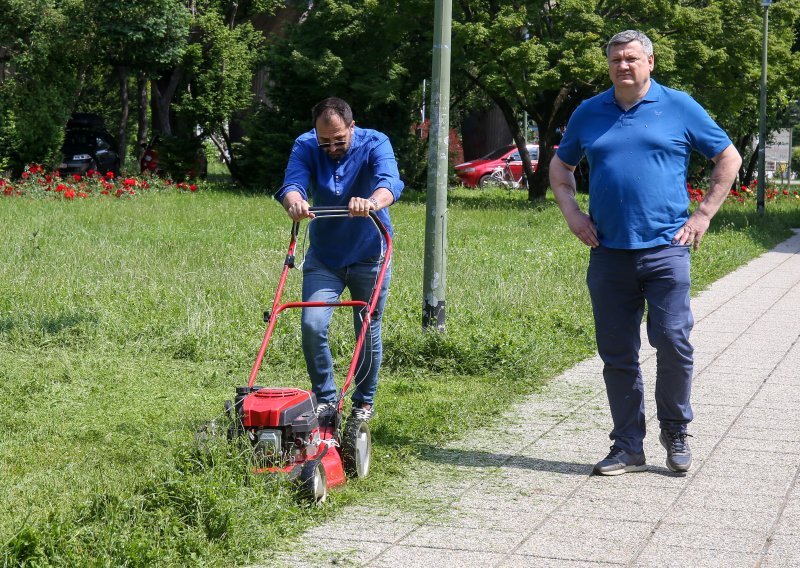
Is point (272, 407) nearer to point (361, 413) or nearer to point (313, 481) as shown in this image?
point (313, 481)

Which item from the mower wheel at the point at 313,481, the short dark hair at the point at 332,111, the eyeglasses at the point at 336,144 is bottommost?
the mower wheel at the point at 313,481

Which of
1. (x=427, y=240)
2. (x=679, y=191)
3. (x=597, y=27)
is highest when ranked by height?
(x=597, y=27)

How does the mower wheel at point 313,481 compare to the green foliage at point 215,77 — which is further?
the green foliage at point 215,77

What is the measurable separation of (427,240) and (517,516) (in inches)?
157

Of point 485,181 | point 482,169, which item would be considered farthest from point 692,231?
point 482,169

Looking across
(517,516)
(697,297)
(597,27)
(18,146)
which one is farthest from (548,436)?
→ (18,146)

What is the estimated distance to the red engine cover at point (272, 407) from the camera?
16.6 ft

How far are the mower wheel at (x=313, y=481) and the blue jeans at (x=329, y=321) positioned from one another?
36.7 inches

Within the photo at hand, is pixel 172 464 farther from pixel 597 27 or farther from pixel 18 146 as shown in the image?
pixel 18 146

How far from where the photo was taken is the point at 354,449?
18.2 ft

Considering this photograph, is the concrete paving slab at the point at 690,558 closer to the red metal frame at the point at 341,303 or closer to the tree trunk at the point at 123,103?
the red metal frame at the point at 341,303

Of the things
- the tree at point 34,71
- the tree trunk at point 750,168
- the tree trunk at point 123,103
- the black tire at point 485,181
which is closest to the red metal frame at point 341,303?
the tree at point 34,71

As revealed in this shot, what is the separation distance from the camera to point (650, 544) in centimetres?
484

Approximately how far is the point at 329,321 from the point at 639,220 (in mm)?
1648
